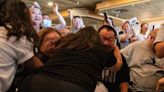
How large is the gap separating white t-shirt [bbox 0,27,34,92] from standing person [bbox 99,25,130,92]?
0.80 metres

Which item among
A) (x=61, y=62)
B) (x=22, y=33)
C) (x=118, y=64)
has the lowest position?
(x=118, y=64)

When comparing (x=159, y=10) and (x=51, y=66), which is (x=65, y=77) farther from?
(x=159, y=10)

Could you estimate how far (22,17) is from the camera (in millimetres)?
1398

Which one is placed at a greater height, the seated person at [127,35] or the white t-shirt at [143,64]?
the white t-shirt at [143,64]

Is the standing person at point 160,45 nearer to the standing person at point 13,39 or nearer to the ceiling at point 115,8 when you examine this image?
the standing person at point 13,39

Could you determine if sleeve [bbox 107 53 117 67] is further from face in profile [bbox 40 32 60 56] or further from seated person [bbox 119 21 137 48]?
seated person [bbox 119 21 137 48]

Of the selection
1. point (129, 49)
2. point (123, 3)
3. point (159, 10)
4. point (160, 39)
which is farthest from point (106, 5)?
point (160, 39)

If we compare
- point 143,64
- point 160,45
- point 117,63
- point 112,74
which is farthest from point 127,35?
point 160,45

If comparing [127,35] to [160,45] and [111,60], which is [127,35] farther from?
[160,45]

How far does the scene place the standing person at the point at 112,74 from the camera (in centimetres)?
209

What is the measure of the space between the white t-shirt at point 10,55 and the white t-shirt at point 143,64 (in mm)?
1096

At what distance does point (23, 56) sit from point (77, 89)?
0.32 m

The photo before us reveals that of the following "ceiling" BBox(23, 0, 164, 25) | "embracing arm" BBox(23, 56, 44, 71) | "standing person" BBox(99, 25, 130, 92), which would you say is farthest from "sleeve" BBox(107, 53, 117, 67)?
"ceiling" BBox(23, 0, 164, 25)

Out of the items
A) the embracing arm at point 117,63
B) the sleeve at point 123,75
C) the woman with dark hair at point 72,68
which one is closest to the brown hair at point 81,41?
the woman with dark hair at point 72,68
